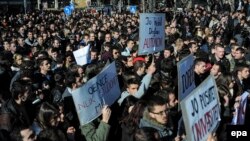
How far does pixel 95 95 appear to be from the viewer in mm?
5203

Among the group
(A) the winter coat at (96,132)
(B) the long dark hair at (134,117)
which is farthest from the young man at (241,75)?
(A) the winter coat at (96,132)

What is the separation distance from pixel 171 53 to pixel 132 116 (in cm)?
465

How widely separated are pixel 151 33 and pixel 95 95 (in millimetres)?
3856

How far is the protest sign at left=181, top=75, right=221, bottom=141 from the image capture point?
3936 millimetres

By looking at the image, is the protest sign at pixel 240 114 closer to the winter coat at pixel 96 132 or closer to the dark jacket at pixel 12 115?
the winter coat at pixel 96 132

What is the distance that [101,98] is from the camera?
537 centimetres

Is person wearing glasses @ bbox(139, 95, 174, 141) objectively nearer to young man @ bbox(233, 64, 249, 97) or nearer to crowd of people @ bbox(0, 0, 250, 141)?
crowd of people @ bbox(0, 0, 250, 141)

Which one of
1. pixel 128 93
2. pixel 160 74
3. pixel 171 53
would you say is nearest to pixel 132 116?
pixel 128 93

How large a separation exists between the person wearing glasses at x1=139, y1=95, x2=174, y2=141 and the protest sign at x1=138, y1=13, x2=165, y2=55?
3.90m

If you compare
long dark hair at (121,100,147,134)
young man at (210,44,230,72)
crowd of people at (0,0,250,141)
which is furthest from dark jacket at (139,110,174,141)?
young man at (210,44,230,72)

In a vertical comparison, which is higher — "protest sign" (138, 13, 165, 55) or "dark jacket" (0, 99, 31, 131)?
"protest sign" (138, 13, 165, 55)

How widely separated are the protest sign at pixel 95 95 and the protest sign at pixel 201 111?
128 centimetres

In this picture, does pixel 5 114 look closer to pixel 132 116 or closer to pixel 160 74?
pixel 132 116

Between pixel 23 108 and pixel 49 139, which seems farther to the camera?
pixel 23 108
